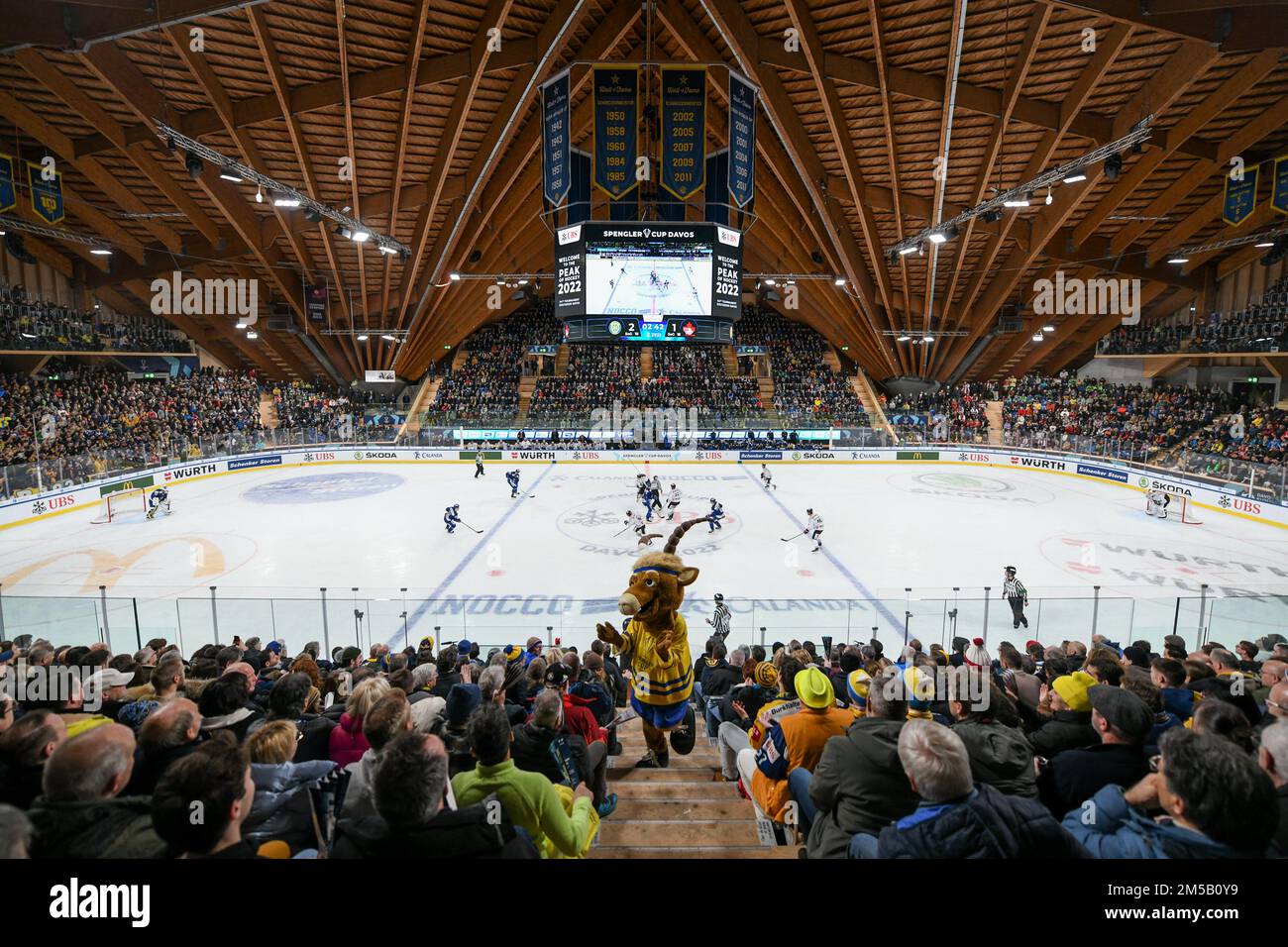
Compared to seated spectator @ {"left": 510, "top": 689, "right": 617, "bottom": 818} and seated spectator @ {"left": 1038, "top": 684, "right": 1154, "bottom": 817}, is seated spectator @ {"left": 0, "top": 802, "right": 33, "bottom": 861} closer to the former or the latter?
seated spectator @ {"left": 510, "top": 689, "right": 617, "bottom": 818}

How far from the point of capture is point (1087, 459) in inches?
1134

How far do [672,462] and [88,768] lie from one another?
31.4m

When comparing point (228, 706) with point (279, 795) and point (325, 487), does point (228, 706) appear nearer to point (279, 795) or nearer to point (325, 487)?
point (279, 795)

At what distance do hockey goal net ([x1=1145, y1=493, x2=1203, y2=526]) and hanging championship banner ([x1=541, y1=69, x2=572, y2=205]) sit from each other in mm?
20600

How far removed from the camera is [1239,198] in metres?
19.6

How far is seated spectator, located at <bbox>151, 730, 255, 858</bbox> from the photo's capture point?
2125 millimetres

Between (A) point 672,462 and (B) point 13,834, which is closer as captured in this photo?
(B) point 13,834

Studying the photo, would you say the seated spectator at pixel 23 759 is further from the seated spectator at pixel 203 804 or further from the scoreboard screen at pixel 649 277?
the scoreboard screen at pixel 649 277

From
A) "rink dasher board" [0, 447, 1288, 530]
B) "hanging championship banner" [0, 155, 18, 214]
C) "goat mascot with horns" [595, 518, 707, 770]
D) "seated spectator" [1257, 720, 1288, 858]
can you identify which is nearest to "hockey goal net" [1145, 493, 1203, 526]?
"rink dasher board" [0, 447, 1288, 530]

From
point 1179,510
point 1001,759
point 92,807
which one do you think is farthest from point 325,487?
point 1179,510

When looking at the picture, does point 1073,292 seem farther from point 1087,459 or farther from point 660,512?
point 660,512

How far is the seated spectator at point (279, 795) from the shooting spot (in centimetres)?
302

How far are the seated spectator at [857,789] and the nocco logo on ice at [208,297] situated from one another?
35223mm
